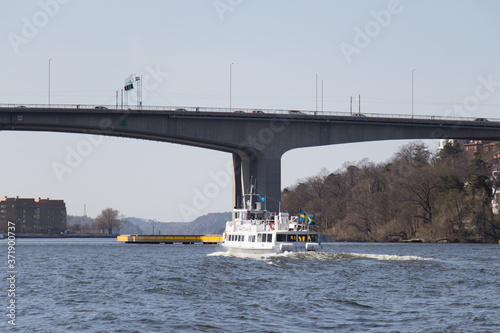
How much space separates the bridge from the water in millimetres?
49016

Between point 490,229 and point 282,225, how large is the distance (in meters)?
68.0

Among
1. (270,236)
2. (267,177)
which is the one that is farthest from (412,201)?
(270,236)

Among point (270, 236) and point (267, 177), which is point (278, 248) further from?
point (267, 177)

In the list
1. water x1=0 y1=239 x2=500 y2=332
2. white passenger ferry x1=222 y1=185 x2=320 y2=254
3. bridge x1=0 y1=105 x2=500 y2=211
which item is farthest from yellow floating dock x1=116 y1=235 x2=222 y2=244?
water x1=0 y1=239 x2=500 y2=332

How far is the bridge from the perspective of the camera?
365 ft

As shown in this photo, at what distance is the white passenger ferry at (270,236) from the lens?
235 feet

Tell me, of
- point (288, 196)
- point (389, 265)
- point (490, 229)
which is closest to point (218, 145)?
point (490, 229)

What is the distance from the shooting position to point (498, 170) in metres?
137

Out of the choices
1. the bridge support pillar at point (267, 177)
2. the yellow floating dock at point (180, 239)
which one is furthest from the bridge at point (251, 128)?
the yellow floating dock at point (180, 239)

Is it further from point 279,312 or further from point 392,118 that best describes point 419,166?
point 279,312

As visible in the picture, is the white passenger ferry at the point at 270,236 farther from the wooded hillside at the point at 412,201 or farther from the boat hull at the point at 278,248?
the wooded hillside at the point at 412,201

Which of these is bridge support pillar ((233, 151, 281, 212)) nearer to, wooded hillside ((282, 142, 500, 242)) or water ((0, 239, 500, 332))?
wooded hillside ((282, 142, 500, 242))

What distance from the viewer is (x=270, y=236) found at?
240 ft

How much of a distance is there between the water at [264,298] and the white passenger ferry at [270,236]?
617 cm
